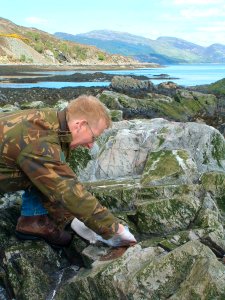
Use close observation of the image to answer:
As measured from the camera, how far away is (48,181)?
500 cm

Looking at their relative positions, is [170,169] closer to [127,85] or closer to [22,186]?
[22,186]

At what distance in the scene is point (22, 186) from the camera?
5.48 meters

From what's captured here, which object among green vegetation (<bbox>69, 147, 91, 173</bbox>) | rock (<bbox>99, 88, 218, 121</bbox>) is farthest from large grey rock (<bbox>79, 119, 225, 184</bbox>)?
rock (<bbox>99, 88, 218, 121</bbox>)

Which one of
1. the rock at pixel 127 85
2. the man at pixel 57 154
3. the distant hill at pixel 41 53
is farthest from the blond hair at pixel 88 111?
the distant hill at pixel 41 53

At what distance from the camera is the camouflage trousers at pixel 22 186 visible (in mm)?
5309

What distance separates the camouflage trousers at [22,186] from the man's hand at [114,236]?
0.48ft

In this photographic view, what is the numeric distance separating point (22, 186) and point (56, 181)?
0.66m

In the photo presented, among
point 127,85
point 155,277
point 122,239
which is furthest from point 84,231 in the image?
point 127,85

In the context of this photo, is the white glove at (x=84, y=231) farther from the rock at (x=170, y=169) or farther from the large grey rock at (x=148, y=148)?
the large grey rock at (x=148, y=148)

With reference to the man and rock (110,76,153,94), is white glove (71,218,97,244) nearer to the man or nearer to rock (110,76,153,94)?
the man

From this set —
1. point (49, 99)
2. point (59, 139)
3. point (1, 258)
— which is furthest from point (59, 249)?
point (49, 99)

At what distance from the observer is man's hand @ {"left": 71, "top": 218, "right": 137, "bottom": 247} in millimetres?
5373

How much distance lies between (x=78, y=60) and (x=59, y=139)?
140m

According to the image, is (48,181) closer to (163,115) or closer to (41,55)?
(163,115)
